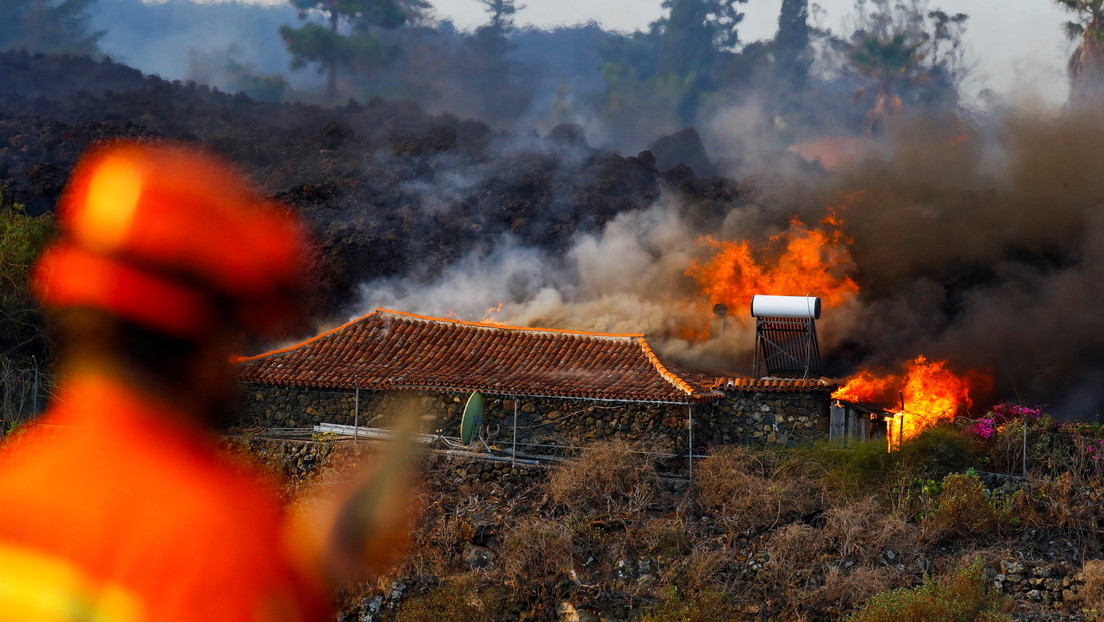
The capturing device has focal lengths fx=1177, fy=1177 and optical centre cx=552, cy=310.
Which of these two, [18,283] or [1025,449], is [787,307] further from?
[18,283]

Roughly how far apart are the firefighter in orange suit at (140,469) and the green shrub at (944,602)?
36.2 ft

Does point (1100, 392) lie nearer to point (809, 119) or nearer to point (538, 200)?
point (538, 200)

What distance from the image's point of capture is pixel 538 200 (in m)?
58.9

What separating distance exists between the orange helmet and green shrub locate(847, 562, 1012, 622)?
25.9 meters

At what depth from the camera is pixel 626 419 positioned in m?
26.9

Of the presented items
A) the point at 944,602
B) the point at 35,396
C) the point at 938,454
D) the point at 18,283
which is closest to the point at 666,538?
the point at 944,602

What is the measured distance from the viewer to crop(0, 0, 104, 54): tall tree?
249ft

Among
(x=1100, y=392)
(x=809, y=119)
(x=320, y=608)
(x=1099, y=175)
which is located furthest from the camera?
(x=809, y=119)

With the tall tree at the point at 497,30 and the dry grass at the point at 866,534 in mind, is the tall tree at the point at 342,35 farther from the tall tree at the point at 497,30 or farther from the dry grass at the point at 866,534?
the dry grass at the point at 866,534

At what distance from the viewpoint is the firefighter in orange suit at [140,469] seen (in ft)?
82.3

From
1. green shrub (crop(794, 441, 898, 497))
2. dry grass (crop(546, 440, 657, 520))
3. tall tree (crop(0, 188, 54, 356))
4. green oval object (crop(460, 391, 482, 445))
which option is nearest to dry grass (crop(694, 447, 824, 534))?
green shrub (crop(794, 441, 898, 497))

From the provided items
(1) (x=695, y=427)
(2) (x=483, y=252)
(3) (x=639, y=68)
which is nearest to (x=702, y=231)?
(2) (x=483, y=252)

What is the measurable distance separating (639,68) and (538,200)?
1104 inches

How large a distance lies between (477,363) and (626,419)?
444 cm
